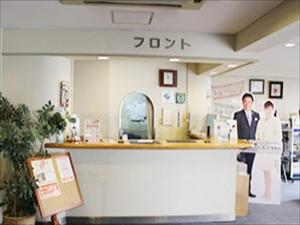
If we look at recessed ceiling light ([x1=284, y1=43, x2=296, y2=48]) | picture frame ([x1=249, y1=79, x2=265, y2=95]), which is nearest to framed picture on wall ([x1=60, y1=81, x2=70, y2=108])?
recessed ceiling light ([x1=284, y1=43, x2=296, y2=48])

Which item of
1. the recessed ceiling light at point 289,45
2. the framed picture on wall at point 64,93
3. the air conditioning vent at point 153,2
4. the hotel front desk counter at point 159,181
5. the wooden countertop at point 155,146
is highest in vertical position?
the recessed ceiling light at point 289,45

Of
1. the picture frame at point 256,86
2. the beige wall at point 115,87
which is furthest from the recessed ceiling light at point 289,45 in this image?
the picture frame at point 256,86

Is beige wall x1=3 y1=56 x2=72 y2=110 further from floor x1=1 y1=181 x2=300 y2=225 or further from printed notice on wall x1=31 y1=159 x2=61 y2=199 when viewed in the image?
floor x1=1 y1=181 x2=300 y2=225

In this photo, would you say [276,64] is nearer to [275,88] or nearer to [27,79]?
[275,88]

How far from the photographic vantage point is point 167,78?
6.76 meters

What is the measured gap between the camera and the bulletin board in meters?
3.75

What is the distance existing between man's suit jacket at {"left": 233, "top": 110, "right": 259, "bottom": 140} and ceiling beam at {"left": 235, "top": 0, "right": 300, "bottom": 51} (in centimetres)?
138

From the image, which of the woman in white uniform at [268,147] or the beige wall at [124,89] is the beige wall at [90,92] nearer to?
the beige wall at [124,89]

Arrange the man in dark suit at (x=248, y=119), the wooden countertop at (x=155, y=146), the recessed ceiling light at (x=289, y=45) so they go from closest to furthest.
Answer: the wooden countertop at (x=155, y=146), the recessed ceiling light at (x=289, y=45), the man in dark suit at (x=248, y=119)

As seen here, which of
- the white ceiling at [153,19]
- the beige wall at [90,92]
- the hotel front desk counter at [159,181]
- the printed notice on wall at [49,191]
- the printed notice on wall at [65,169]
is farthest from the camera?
the beige wall at [90,92]

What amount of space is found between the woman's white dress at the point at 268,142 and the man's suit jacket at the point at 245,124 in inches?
6.1

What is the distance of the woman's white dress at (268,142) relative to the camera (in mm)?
5000

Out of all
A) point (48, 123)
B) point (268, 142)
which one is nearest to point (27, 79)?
point (48, 123)

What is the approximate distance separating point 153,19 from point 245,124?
2474 millimetres
